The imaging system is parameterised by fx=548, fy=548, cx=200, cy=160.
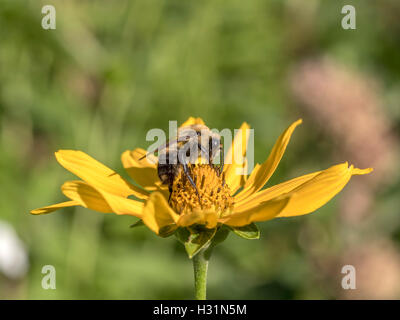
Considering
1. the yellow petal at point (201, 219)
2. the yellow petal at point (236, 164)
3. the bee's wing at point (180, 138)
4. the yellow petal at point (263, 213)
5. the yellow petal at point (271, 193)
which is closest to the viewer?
the yellow petal at point (263, 213)

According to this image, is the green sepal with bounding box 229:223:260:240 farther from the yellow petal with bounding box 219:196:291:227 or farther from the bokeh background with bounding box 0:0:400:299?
the bokeh background with bounding box 0:0:400:299

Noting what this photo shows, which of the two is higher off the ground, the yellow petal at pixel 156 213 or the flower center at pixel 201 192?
the flower center at pixel 201 192

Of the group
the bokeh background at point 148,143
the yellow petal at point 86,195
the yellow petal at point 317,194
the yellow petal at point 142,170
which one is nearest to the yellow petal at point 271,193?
the yellow petal at point 317,194

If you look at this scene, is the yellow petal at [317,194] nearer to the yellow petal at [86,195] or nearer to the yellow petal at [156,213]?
the yellow petal at [156,213]

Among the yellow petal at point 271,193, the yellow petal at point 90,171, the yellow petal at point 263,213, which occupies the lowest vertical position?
the yellow petal at point 263,213

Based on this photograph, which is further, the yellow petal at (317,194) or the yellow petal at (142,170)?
the yellow petal at (142,170)
